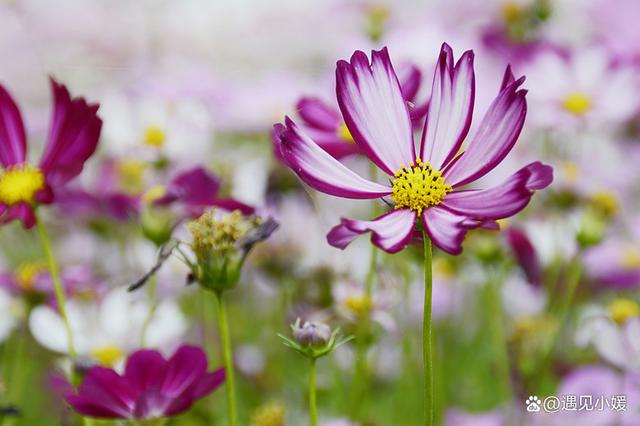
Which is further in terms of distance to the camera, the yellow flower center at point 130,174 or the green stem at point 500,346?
the yellow flower center at point 130,174

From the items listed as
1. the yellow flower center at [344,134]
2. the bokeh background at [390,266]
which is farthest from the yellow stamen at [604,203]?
the yellow flower center at [344,134]

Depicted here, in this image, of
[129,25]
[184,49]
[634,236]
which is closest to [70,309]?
[634,236]

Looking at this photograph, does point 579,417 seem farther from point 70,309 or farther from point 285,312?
point 70,309

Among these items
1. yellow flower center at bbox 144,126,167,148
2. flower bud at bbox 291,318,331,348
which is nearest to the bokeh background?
yellow flower center at bbox 144,126,167,148

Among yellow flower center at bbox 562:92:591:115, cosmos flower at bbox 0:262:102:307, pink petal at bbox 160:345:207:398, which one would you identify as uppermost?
yellow flower center at bbox 562:92:591:115

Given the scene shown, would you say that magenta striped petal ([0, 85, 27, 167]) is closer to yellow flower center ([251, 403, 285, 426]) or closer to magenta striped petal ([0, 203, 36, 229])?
magenta striped petal ([0, 203, 36, 229])

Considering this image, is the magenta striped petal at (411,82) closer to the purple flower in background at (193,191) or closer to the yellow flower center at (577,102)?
the purple flower in background at (193,191)

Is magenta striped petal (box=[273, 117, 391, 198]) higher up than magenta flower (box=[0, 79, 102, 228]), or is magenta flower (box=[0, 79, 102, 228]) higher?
magenta flower (box=[0, 79, 102, 228])
